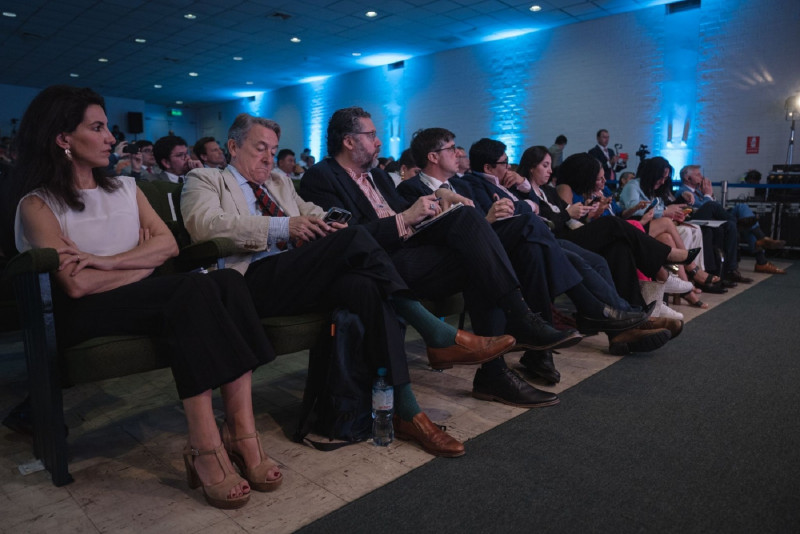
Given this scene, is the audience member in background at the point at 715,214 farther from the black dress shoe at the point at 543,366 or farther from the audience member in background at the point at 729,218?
the black dress shoe at the point at 543,366

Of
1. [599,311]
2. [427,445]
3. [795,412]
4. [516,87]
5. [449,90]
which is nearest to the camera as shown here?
[427,445]

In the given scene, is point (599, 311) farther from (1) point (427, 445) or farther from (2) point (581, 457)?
(1) point (427, 445)

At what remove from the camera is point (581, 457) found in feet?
5.15

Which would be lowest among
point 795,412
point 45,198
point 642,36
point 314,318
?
point 795,412

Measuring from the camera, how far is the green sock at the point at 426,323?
1.77 m

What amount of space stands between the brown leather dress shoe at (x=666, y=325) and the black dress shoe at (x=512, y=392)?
935 mm

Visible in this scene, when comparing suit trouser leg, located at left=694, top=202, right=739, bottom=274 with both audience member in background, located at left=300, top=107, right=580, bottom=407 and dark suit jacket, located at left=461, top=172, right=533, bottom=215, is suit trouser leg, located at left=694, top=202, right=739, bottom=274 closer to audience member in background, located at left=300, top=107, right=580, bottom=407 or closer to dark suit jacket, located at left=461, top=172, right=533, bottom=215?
dark suit jacket, located at left=461, top=172, right=533, bottom=215

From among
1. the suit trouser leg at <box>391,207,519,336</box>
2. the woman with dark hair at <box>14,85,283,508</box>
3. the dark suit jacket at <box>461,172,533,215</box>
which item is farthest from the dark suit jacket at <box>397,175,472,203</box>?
the woman with dark hair at <box>14,85,283,508</box>

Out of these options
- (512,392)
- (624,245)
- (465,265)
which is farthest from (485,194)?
(512,392)

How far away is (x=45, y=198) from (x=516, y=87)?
29.8ft

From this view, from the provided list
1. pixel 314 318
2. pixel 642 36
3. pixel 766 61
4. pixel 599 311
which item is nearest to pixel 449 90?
pixel 642 36

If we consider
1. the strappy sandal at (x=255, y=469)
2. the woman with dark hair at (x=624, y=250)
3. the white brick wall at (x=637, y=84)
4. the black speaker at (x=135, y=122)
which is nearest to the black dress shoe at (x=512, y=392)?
the strappy sandal at (x=255, y=469)

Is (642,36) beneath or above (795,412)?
above

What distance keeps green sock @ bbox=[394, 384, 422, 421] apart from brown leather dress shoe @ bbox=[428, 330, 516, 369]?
0.52ft
